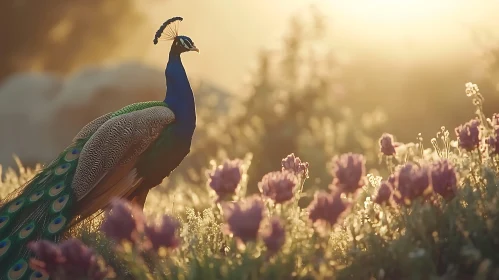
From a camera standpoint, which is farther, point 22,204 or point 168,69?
point 168,69

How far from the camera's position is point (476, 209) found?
3586mm

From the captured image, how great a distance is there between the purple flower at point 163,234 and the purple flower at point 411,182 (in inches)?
41.2

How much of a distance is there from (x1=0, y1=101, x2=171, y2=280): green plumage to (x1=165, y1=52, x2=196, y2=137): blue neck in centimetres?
27

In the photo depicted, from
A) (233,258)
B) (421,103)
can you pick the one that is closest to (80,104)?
(421,103)

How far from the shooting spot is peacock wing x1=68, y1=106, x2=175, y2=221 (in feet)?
15.6

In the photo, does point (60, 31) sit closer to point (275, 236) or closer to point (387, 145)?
point (387, 145)

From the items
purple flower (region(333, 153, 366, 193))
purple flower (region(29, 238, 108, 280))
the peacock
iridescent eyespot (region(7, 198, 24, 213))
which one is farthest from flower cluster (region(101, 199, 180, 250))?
iridescent eyespot (region(7, 198, 24, 213))

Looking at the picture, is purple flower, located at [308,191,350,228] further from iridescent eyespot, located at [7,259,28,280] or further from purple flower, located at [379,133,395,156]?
iridescent eyespot, located at [7,259,28,280]

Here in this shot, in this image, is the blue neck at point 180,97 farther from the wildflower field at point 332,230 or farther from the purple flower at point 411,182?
the purple flower at point 411,182

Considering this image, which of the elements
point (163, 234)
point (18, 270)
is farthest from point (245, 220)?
point (18, 270)

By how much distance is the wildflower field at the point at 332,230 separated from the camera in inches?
114

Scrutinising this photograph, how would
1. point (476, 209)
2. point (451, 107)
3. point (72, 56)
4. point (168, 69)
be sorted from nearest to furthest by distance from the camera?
point (476, 209), point (168, 69), point (451, 107), point (72, 56)

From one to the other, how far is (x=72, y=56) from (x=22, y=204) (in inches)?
730

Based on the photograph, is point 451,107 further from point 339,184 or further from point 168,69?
point 339,184
